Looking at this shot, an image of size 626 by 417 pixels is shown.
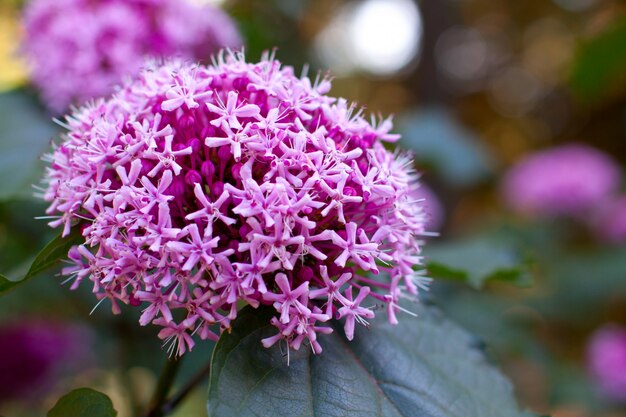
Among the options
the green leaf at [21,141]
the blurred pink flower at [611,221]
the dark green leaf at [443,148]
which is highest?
the blurred pink flower at [611,221]

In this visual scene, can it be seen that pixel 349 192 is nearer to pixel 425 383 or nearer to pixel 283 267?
pixel 283 267

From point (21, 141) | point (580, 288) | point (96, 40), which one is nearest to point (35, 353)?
point (21, 141)

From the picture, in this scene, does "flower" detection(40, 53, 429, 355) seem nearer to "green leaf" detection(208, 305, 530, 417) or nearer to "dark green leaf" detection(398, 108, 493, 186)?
"green leaf" detection(208, 305, 530, 417)

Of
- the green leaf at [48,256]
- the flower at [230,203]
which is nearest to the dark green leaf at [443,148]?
the flower at [230,203]

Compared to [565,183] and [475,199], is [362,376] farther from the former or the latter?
[475,199]

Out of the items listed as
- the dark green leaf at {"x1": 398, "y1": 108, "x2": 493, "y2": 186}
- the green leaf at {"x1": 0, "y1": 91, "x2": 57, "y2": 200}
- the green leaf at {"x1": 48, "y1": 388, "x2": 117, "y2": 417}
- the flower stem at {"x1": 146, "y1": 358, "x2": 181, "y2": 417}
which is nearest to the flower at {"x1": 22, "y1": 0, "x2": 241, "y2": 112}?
the green leaf at {"x1": 0, "y1": 91, "x2": 57, "y2": 200}

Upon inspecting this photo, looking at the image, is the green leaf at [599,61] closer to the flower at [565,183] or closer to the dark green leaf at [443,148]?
the flower at [565,183]

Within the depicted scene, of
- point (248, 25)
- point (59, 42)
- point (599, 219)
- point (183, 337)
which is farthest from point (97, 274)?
point (599, 219)
